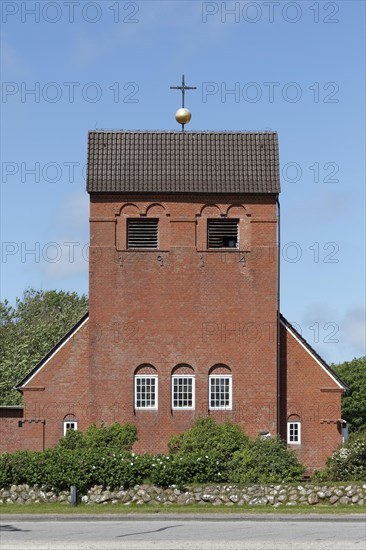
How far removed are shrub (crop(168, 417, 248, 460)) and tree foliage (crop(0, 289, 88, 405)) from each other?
132 ft

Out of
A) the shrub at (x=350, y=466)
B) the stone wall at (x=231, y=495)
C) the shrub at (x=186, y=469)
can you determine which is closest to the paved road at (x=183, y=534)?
the stone wall at (x=231, y=495)

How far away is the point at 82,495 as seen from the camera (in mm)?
35688

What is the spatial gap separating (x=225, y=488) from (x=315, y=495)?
2.74m

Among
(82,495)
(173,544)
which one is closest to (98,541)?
(173,544)

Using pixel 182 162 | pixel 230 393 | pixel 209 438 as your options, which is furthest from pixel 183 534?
pixel 182 162

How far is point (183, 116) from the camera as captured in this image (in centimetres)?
5038

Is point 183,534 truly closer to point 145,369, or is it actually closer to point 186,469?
point 186,469

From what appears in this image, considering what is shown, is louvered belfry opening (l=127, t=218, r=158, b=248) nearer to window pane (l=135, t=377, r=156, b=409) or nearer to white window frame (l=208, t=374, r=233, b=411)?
window pane (l=135, t=377, r=156, b=409)

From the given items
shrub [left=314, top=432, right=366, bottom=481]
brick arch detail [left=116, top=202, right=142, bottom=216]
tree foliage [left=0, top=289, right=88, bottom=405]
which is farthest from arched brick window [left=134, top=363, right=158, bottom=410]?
tree foliage [left=0, top=289, right=88, bottom=405]

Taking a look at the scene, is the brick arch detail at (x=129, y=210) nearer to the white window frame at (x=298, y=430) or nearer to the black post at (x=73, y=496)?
the white window frame at (x=298, y=430)

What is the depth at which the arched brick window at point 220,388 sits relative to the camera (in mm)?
47406

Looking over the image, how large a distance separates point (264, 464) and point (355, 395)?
222 ft

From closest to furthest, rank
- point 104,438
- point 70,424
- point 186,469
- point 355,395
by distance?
point 186,469 < point 104,438 < point 70,424 < point 355,395

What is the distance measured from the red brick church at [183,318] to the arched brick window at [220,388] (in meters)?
0.04
